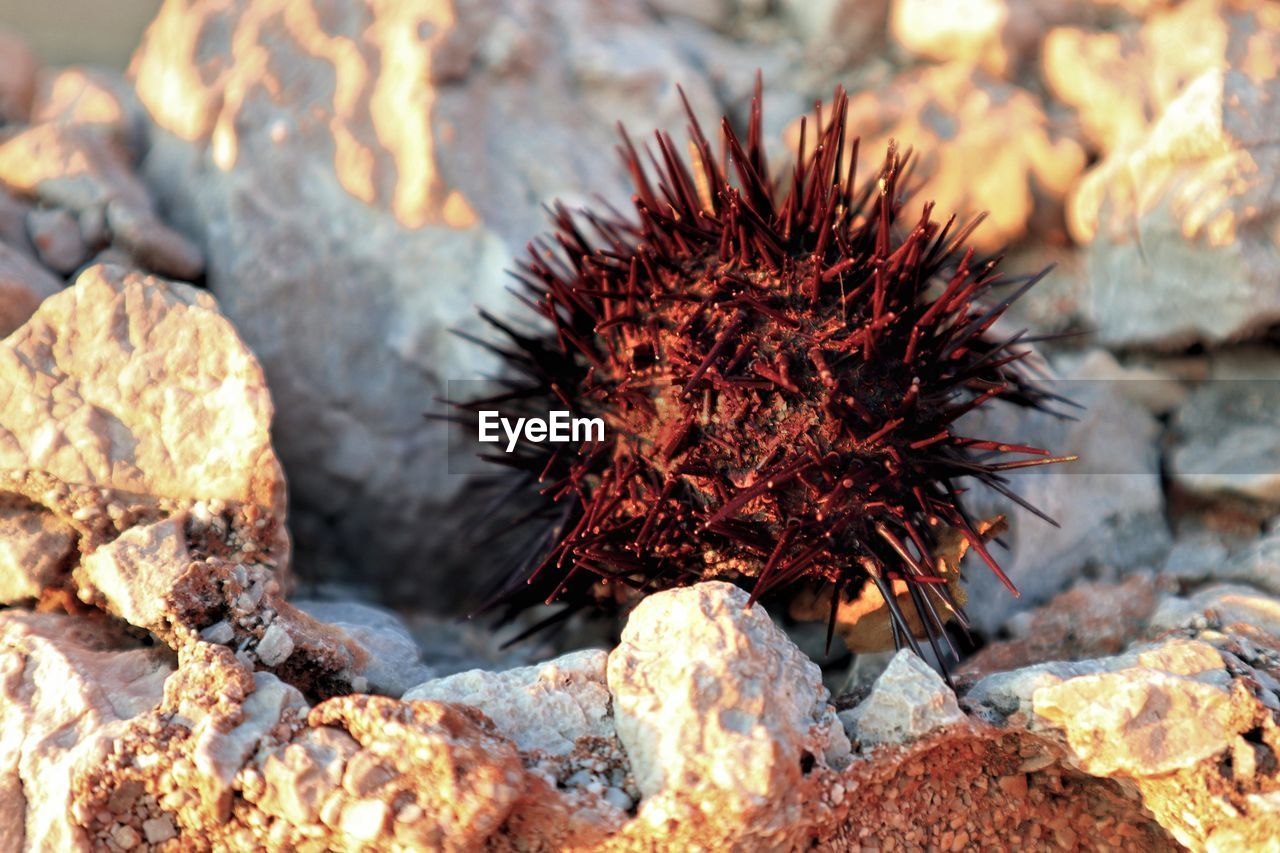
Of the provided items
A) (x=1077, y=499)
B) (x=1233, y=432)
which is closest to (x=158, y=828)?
(x=1077, y=499)

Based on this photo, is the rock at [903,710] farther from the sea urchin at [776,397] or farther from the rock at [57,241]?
the rock at [57,241]

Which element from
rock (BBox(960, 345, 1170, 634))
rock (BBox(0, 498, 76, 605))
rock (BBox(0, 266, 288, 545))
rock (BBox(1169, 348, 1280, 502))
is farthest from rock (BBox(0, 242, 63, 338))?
rock (BBox(1169, 348, 1280, 502))

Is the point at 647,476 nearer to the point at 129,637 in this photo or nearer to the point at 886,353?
the point at 886,353

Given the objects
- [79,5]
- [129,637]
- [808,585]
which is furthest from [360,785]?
[79,5]

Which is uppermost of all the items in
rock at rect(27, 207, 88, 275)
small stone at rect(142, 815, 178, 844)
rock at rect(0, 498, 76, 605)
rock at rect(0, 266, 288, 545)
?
rock at rect(27, 207, 88, 275)

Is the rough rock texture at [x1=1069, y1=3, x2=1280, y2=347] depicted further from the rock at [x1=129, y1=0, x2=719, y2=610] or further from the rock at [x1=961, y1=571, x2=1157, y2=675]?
the rock at [x1=129, y1=0, x2=719, y2=610]

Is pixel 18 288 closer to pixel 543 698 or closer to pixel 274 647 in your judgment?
pixel 274 647
